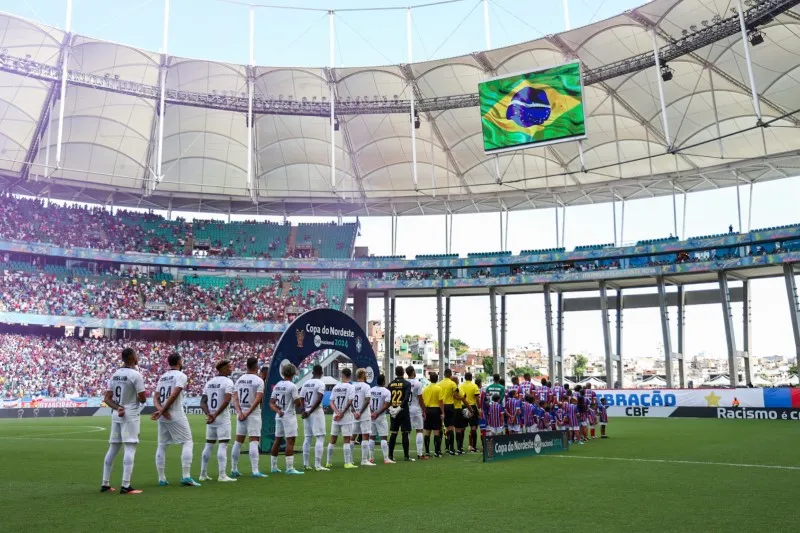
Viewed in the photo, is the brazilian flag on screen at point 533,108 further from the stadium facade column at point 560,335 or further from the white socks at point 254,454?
the stadium facade column at point 560,335

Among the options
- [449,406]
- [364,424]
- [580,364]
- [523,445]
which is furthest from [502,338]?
[580,364]

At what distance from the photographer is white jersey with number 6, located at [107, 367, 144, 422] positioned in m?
10.8

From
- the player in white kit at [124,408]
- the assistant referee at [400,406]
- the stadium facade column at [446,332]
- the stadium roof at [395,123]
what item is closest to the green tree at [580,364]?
the stadium facade column at [446,332]

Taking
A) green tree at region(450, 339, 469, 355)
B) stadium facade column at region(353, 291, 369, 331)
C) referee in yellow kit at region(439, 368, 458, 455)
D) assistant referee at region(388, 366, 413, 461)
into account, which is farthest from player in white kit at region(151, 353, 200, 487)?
green tree at region(450, 339, 469, 355)

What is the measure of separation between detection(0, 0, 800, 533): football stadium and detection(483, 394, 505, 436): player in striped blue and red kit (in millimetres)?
57

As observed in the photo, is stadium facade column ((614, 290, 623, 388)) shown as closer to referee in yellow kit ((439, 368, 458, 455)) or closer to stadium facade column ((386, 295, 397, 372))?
stadium facade column ((386, 295, 397, 372))

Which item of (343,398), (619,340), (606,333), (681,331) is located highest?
(681,331)

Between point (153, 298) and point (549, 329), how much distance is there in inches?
1247

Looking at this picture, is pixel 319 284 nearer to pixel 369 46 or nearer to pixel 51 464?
pixel 369 46

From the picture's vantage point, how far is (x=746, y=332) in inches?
2030

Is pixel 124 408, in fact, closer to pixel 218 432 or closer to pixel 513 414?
pixel 218 432

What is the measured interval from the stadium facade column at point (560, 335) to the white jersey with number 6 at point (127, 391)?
4892 cm

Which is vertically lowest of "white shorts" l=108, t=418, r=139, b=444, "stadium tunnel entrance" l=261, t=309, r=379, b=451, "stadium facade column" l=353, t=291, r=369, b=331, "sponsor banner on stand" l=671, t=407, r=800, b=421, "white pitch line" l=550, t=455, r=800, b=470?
"white pitch line" l=550, t=455, r=800, b=470

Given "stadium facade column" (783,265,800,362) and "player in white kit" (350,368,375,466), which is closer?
"player in white kit" (350,368,375,466)
